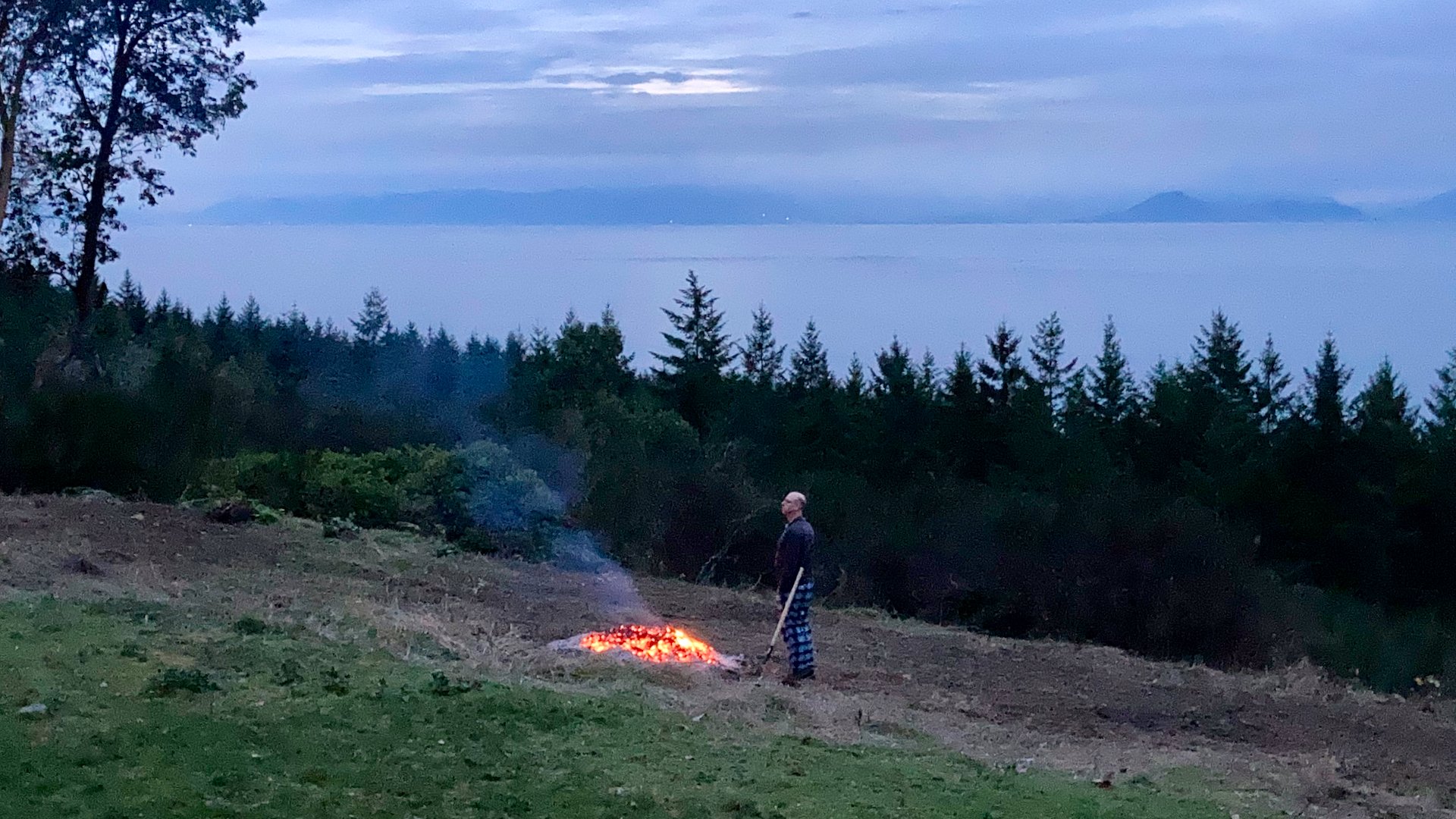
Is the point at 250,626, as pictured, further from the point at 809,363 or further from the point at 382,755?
the point at 809,363

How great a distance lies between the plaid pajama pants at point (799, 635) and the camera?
10867 millimetres

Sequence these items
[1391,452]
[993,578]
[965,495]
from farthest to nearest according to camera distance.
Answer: [1391,452] → [965,495] → [993,578]

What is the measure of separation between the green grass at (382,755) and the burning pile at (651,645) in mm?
2004

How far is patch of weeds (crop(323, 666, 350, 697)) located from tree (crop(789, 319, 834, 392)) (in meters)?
45.0

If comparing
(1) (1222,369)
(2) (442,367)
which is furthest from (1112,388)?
(2) (442,367)

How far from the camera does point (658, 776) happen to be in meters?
6.52

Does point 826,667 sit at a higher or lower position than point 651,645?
lower

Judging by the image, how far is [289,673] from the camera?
777cm

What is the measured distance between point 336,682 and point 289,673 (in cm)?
28

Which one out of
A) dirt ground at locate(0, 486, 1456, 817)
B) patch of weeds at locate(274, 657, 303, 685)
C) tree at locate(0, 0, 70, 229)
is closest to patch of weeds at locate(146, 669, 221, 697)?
patch of weeds at locate(274, 657, 303, 685)

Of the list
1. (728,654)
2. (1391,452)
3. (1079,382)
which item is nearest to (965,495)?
(728,654)

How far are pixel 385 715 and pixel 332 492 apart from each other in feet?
35.8

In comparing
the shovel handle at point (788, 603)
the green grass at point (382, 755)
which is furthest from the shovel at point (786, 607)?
the green grass at point (382, 755)

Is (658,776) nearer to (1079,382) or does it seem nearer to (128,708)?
(128,708)
